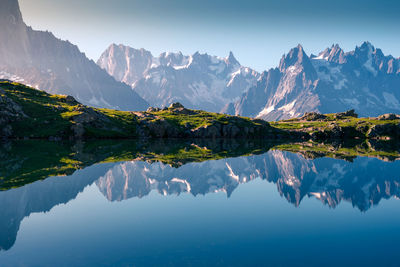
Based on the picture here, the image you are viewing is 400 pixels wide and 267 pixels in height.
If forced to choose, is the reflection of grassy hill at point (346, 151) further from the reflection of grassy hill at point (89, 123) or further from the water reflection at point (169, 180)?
the reflection of grassy hill at point (89, 123)

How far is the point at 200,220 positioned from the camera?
85.6ft

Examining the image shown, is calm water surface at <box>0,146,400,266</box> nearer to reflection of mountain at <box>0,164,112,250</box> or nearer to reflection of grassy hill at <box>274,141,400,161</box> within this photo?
reflection of mountain at <box>0,164,112,250</box>

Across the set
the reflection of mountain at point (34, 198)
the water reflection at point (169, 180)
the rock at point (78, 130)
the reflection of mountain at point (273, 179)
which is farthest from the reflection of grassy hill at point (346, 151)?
the rock at point (78, 130)

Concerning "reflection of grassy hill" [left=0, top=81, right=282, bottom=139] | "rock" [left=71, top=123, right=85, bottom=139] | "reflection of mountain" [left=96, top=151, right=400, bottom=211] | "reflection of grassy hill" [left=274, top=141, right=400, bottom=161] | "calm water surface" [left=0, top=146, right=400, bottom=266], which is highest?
"reflection of grassy hill" [left=0, top=81, right=282, bottom=139]

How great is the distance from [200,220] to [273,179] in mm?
22766

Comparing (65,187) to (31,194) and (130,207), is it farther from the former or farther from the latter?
(130,207)

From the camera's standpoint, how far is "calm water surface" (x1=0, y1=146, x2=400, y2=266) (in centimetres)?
1905

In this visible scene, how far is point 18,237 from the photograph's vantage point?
21.5m

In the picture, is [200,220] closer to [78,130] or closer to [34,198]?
[34,198]

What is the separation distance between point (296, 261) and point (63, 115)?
440 feet

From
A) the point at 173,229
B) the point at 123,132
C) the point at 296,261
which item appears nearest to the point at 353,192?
the point at 296,261

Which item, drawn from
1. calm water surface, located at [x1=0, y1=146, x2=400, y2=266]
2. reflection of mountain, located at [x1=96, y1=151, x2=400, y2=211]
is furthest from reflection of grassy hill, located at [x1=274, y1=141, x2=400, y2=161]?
calm water surface, located at [x1=0, y1=146, x2=400, y2=266]

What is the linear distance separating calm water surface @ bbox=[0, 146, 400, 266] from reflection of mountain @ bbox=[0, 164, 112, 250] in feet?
0.36

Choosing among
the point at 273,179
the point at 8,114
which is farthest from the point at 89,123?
the point at 273,179
